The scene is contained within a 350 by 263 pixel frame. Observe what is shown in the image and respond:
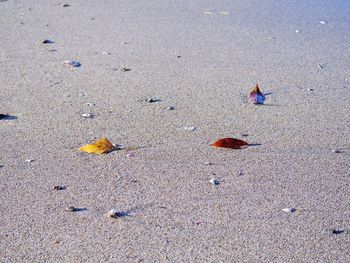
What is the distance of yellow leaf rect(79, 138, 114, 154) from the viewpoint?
3713 mm

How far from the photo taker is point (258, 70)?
17.5 feet

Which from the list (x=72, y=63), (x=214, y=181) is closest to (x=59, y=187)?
(x=214, y=181)

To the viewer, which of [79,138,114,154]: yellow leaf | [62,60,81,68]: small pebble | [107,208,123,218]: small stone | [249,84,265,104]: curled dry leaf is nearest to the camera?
[107,208,123,218]: small stone

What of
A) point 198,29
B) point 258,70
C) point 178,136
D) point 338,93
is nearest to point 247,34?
point 198,29

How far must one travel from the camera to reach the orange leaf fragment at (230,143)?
152 inches

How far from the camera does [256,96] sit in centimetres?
468

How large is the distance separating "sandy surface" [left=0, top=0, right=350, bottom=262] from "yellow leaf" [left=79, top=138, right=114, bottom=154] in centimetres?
6

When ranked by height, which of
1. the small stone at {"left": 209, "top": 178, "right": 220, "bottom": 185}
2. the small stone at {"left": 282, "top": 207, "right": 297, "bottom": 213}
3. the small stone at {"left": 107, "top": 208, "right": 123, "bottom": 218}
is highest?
the small stone at {"left": 282, "top": 207, "right": 297, "bottom": 213}

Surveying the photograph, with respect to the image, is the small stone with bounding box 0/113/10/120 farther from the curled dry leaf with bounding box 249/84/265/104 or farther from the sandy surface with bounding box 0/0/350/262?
the curled dry leaf with bounding box 249/84/265/104

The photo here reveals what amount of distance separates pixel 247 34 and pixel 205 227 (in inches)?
149

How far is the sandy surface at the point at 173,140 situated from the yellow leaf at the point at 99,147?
0.06 metres

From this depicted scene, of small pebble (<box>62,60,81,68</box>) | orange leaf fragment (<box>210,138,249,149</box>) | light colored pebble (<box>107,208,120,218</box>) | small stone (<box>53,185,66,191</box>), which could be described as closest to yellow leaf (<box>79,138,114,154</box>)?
→ small stone (<box>53,185,66,191</box>)

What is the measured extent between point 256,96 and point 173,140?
101 centimetres

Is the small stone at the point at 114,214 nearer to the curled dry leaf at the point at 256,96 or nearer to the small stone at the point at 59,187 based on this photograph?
the small stone at the point at 59,187
